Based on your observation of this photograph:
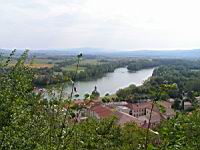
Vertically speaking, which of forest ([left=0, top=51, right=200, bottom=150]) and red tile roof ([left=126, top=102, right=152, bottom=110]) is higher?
forest ([left=0, top=51, right=200, bottom=150])

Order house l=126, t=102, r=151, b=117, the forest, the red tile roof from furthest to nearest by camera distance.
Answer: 1. house l=126, t=102, r=151, b=117
2. the red tile roof
3. the forest

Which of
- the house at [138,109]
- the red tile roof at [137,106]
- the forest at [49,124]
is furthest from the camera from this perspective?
the house at [138,109]

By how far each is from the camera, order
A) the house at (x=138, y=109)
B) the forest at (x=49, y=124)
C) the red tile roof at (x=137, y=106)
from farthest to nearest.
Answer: the house at (x=138, y=109)
the red tile roof at (x=137, y=106)
the forest at (x=49, y=124)

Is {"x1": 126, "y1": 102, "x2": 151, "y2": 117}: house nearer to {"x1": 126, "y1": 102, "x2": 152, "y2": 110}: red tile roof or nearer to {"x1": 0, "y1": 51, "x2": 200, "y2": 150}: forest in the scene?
{"x1": 126, "y1": 102, "x2": 152, "y2": 110}: red tile roof

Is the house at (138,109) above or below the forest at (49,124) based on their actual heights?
below

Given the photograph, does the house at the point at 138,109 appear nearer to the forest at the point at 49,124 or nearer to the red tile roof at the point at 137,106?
the red tile roof at the point at 137,106

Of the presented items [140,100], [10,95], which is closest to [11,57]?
[10,95]

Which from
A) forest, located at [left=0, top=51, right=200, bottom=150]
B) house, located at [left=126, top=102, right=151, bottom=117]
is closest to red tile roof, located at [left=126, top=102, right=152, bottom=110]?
house, located at [left=126, top=102, right=151, bottom=117]

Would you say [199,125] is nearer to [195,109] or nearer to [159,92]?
[195,109]

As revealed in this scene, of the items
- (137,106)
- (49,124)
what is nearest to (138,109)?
(137,106)

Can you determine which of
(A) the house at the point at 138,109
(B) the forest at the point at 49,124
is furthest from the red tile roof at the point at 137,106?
(B) the forest at the point at 49,124

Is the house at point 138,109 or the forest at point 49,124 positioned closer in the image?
the forest at point 49,124

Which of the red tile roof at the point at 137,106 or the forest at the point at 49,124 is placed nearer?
the forest at the point at 49,124
